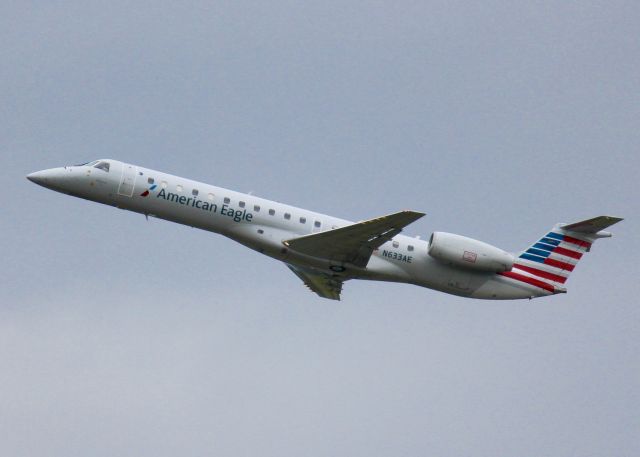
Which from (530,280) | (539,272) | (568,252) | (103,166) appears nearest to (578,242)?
(568,252)

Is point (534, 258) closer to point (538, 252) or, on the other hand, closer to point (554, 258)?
point (538, 252)

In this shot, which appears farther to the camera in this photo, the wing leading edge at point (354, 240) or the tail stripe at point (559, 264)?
the tail stripe at point (559, 264)

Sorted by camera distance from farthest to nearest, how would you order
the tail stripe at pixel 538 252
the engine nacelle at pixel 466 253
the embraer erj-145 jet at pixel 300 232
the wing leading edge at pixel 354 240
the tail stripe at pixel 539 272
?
the tail stripe at pixel 538 252 → the tail stripe at pixel 539 272 → the engine nacelle at pixel 466 253 → the embraer erj-145 jet at pixel 300 232 → the wing leading edge at pixel 354 240

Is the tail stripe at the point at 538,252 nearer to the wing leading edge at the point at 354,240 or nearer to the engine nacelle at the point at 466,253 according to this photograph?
the engine nacelle at the point at 466,253

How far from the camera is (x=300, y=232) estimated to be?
3434 centimetres

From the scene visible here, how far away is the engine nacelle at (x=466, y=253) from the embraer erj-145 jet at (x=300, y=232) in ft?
0.11

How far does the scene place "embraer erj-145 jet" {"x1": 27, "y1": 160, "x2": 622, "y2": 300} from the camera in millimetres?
34062

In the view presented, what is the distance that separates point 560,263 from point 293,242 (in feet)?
32.2

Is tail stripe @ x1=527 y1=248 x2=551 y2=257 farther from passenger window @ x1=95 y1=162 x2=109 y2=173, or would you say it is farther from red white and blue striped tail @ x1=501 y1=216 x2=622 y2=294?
passenger window @ x1=95 y1=162 x2=109 y2=173

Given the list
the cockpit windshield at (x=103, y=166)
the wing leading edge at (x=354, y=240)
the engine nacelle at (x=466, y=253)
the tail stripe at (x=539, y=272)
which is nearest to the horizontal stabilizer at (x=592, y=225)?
the tail stripe at (x=539, y=272)

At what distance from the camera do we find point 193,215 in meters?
34.2

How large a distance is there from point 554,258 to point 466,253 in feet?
12.3

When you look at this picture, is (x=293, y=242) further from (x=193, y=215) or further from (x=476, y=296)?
(x=476, y=296)

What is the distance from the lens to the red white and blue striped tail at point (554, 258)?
3647 centimetres
